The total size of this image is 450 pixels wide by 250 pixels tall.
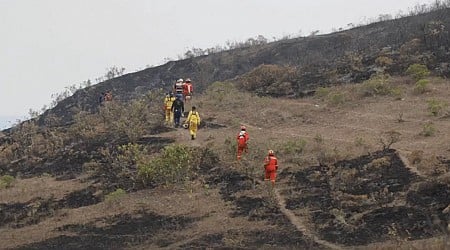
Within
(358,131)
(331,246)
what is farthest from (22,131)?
(331,246)

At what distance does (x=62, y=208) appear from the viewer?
16938 mm

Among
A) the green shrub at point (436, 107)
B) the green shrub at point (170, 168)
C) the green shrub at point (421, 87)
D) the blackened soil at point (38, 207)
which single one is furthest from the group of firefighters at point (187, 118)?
the green shrub at point (421, 87)

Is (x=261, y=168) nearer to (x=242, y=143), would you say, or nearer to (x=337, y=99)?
(x=242, y=143)

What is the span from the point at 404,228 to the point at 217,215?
4321 mm

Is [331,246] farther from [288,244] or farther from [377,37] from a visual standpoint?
[377,37]

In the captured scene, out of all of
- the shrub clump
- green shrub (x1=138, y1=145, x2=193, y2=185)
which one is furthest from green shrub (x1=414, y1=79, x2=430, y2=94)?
green shrub (x1=138, y1=145, x2=193, y2=185)

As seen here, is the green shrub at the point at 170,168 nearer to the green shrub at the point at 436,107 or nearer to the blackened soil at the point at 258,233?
the blackened soil at the point at 258,233

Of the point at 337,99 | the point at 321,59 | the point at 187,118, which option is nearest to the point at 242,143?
the point at 187,118

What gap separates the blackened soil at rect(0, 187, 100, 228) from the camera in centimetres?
1642

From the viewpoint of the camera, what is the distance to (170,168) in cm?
1722

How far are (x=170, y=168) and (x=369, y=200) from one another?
5.90 meters

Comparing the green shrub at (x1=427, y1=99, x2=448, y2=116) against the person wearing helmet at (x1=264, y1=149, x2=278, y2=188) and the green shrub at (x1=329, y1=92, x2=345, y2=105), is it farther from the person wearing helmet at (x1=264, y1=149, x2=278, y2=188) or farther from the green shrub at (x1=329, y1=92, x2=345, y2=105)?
the person wearing helmet at (x1=264, y1=149, x2=278, y2=188)

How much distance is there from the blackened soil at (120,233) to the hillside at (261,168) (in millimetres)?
52

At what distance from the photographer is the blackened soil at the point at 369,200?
39.0 feet
